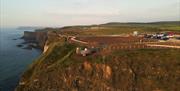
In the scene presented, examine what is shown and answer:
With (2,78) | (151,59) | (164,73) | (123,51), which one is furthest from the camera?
(2,78)

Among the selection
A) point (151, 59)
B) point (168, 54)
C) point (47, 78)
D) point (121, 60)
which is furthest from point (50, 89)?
point (168, 54)

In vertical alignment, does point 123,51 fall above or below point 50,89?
above

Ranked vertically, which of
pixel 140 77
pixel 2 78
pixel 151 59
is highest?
pixel 151 59

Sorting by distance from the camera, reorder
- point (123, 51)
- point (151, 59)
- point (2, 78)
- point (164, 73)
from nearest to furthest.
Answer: point (164, 73), point (151, 59), point (123, 51), point (2, 78)

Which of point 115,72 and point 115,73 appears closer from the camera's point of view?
point 115,73

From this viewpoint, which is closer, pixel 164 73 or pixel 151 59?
pixel 164 73

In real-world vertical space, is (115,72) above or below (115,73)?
above

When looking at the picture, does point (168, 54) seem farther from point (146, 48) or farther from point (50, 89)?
point (50, 89)
